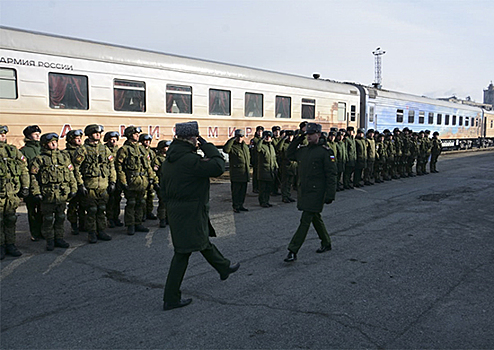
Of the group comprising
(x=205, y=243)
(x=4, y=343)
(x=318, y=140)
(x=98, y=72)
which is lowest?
(x=4, y=343)

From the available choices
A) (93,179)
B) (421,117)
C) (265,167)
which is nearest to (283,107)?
(265,167)

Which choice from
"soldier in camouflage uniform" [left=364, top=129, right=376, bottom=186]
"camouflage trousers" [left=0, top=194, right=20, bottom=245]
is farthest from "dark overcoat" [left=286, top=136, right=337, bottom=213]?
"soldier in camouflage uniform" [left=364, top=129, right=376, bottom=186]

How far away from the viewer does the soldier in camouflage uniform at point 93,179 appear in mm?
6820

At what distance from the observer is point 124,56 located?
11.2 meters

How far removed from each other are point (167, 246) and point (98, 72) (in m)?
5.97

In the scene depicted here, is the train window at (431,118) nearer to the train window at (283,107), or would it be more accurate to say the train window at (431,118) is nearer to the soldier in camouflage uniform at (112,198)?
the train window at (283,107)

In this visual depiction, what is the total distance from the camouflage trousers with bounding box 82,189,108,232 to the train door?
1593cm

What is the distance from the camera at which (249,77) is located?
47.3ft

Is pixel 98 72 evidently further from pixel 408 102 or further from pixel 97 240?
pixel 408 102

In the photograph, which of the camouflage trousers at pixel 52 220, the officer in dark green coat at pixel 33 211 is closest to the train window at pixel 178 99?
the officer in dark green coat at pixel 33 211

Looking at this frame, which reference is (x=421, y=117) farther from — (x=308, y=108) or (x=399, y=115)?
(x=308, y=108)

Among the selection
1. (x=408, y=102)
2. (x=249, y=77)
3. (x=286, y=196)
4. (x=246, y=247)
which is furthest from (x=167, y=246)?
(x=408, y=102)

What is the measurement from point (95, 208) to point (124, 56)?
5.68m

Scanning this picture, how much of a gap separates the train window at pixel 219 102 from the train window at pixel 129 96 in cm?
237
